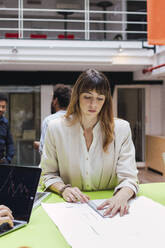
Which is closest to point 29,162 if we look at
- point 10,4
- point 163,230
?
point 10,4

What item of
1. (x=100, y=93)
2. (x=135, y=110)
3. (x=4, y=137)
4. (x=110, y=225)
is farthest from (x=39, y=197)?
(x=135, y=110)

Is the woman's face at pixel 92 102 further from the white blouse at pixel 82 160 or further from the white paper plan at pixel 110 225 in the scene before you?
the white paper plan at pixel 110 225

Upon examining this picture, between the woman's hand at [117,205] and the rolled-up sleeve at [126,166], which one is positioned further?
the rolled-up sleeve at [126,166]

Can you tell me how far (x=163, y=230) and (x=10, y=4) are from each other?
33.2 ft

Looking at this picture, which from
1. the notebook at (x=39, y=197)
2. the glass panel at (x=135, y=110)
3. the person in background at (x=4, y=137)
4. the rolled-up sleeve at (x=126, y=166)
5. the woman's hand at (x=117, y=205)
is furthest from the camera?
the glass panel at (x=135, y=110)

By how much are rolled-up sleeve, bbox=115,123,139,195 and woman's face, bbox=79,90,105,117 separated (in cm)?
20

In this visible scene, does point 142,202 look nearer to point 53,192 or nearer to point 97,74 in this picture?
point 53,192

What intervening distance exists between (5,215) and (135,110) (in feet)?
23.7

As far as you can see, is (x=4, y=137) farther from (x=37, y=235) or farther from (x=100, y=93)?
(x=37, y=235)

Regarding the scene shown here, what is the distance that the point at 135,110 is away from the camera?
7.98 m

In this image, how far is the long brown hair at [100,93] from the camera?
137cm

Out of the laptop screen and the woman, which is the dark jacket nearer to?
the woman

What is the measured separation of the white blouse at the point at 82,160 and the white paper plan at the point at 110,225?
22 centimetres

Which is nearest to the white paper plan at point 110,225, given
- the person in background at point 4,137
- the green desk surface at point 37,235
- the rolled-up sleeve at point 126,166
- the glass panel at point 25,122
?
the green desk surface at point 37,235
